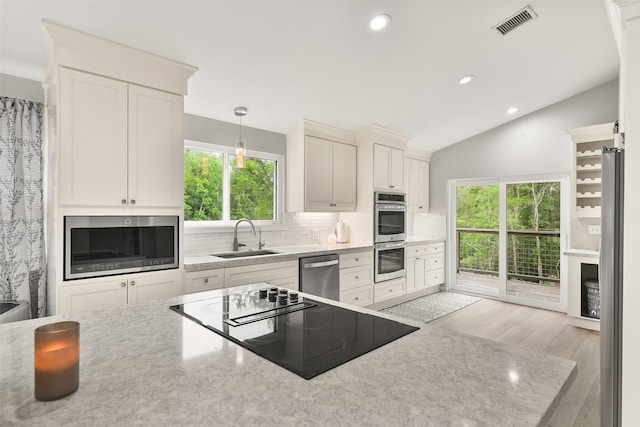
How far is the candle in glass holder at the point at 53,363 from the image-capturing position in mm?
769

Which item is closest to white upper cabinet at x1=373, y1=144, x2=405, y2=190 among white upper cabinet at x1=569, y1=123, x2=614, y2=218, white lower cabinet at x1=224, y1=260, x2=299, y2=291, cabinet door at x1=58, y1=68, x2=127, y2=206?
white lower cabinet at x1=224, y1=260, x2=299, y2=291

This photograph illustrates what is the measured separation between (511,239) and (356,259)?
265 centimetres

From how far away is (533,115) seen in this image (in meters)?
4.95

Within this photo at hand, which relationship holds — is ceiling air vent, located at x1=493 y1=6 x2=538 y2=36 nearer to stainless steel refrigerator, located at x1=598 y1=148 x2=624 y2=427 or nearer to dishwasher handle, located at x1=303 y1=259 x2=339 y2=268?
stainless steel refrigerator, located at x1=598 y1=148 x2=624 y2=427

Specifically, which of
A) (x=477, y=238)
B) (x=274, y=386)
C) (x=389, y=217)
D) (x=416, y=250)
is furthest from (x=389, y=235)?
(x=274, y=386)

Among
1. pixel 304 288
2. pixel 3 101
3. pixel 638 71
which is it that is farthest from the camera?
pixel 304 288

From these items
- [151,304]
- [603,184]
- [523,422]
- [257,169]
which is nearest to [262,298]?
[151,304]

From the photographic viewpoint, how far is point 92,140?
7.67 ft

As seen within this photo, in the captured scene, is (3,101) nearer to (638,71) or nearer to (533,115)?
(638,71)

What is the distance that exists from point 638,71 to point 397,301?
160 inches

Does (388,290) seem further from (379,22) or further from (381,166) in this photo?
(379,22)

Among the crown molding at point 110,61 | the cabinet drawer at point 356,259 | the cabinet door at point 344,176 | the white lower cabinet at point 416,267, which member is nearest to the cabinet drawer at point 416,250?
the white lower cabinet at point 416,267

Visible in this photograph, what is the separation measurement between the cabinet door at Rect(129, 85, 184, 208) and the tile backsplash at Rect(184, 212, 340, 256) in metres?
0.94

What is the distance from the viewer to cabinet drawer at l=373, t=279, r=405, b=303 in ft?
15.0
